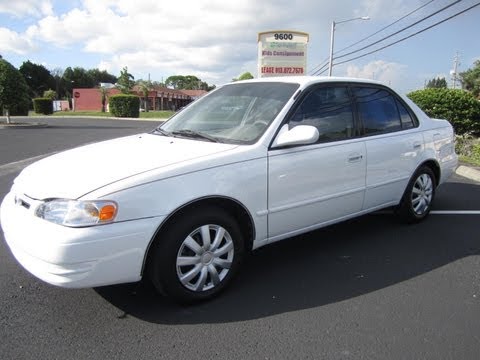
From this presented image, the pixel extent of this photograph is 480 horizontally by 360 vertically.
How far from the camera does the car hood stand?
113 inches

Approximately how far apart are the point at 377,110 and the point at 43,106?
47852 millimetres

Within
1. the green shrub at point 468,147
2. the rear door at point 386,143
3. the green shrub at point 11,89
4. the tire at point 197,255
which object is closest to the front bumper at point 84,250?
the tire at point 197,255

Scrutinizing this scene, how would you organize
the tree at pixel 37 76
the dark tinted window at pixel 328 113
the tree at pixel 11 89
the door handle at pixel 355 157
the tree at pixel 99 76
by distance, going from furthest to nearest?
the tree at pixel 99 76 < the tree at pixel 37 76 < the tree at pixel 11 89 < the door handle at pixel 355 157 < the dark tinted window at pixel 328 113

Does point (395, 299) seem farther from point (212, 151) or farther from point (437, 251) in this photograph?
point (212, 151)

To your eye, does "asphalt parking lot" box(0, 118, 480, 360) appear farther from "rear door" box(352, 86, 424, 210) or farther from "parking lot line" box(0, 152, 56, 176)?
"parking lot line" box(0, 152, 56, 176)

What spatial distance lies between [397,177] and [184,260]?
2717 millimetres

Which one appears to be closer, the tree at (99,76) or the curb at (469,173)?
the curb at (469,173)

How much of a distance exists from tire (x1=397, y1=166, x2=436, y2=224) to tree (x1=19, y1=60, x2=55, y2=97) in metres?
106

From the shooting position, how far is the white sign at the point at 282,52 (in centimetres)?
1922

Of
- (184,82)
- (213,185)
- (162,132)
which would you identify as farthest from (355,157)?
(184,82)

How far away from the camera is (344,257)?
4.18 metres

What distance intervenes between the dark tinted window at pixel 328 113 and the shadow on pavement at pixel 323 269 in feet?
3.86

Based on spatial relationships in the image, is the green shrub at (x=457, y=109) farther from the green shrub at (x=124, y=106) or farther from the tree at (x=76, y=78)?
the tree at (x=76, y=78)

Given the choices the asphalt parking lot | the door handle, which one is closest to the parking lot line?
the asphalt parking lot
